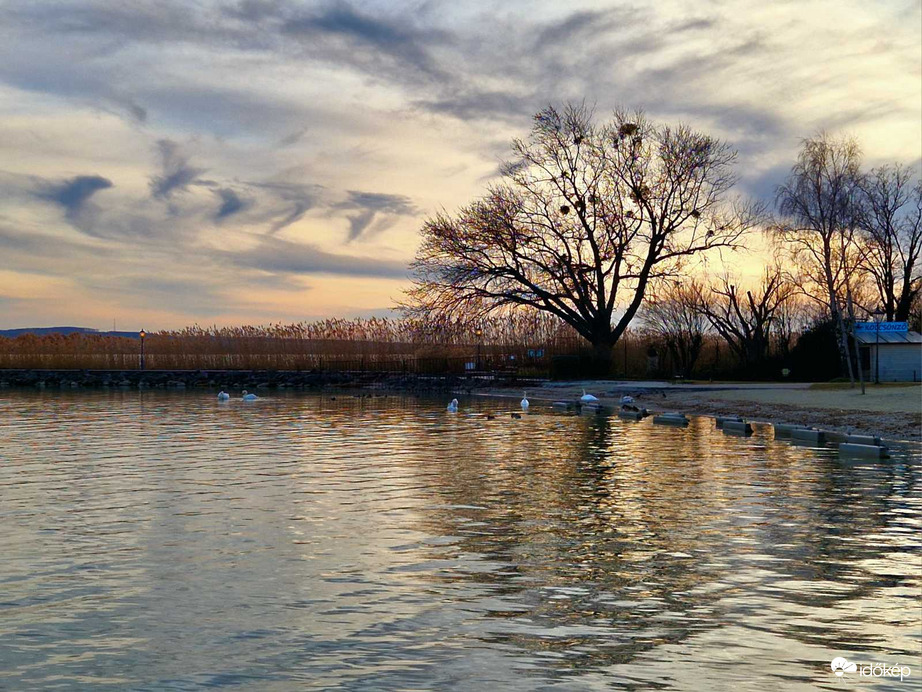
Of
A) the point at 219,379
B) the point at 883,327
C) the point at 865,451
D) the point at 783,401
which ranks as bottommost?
the point at 865,451

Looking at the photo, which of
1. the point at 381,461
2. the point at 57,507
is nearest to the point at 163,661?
the point at 57,507

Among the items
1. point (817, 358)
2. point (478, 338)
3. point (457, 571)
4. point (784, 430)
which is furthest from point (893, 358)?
point (457, 571)

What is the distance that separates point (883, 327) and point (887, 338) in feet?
3.63

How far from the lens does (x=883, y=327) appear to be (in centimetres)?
4616

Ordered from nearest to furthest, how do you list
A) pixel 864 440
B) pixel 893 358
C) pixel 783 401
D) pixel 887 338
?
pixel 864 440 < pixel 783 401 < pixel 893 358 < pixel 887 338

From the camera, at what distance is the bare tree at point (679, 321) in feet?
163

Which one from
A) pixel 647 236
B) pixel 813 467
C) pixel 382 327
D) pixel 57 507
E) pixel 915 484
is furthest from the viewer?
pixel 382 327

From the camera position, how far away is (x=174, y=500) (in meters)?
13.0

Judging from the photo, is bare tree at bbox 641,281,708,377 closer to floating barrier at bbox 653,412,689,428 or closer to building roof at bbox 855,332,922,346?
building roof at bbox 855,332,922,346

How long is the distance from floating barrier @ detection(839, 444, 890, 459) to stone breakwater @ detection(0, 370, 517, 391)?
31.8 metres

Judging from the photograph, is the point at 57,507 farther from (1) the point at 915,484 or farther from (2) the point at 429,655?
(1) the point at 915,484

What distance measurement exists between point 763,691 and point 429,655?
2.18 meters

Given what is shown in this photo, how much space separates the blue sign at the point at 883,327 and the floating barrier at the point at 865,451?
94.8 ft

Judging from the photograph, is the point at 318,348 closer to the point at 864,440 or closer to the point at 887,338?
the point at 887,338
